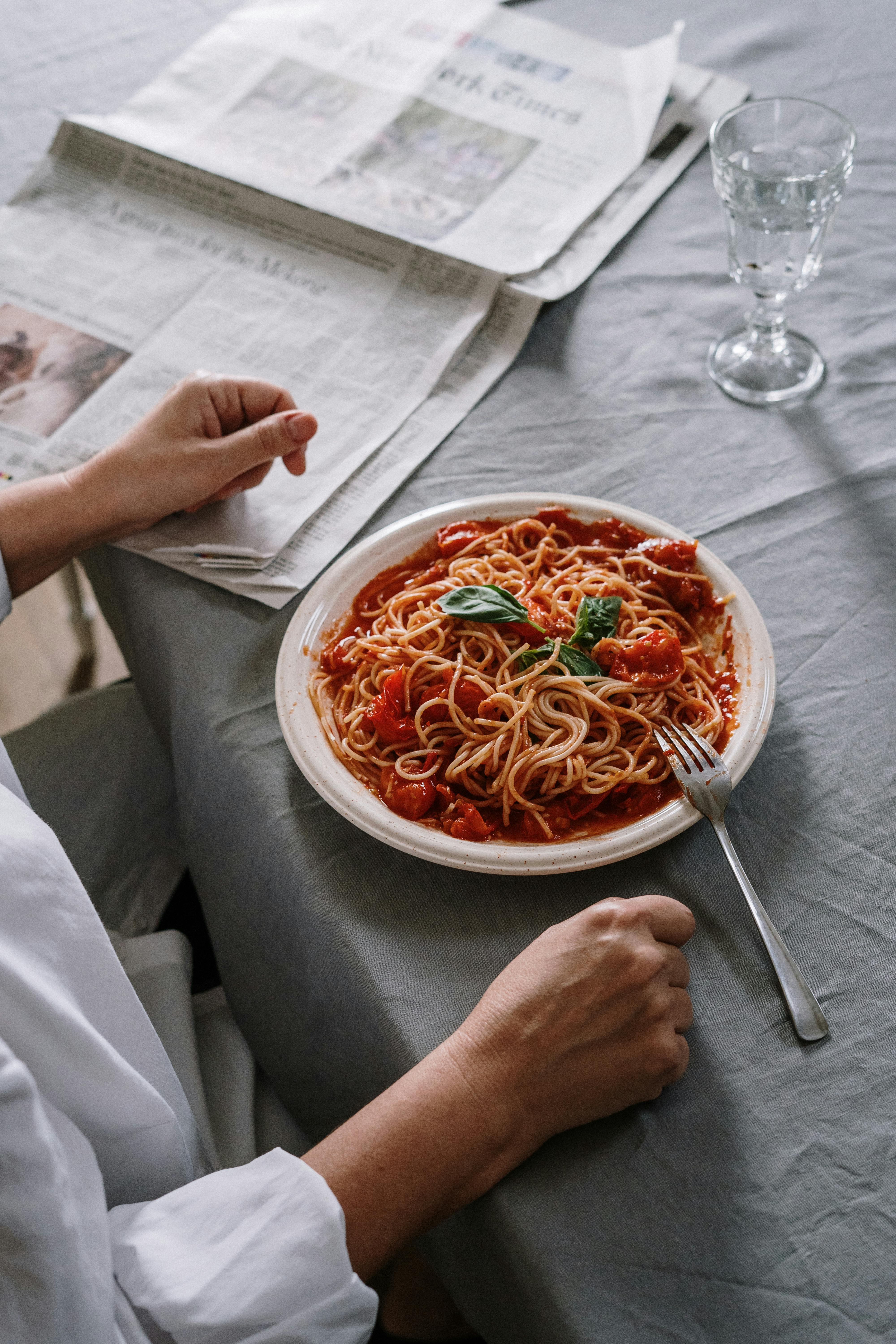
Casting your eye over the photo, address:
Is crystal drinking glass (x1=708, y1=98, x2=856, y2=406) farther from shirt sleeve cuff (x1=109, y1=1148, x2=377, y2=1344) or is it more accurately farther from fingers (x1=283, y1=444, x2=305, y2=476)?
shirt sleeve cuff (x1=109, y1=1148, x2=377, y2=1344)

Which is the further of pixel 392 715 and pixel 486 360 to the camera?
pixel 486 360

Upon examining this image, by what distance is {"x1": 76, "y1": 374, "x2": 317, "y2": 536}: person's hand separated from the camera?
1063 mm

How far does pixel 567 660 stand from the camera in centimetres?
87

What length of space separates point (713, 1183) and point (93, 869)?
75cm

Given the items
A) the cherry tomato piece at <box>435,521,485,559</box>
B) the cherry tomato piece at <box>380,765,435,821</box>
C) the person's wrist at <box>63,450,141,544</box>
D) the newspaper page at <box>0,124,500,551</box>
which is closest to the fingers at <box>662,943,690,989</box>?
the cherry tomato piece at <box>380,765,435,821</box>

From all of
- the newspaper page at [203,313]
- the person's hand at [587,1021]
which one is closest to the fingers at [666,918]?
the person's hand at [587,1021]

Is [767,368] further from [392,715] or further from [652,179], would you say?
[392,715]

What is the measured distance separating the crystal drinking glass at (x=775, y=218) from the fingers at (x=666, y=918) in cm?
64

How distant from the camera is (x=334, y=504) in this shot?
1114 millimetres

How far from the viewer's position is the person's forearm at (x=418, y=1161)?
26.4 inches

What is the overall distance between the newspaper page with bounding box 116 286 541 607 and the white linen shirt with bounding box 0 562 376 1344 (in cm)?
41

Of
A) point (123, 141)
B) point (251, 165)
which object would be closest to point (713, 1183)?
point (251, 165)

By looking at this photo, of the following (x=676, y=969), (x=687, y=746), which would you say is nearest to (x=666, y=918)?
(x=676, y=969)

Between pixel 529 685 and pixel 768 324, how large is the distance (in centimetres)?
58
